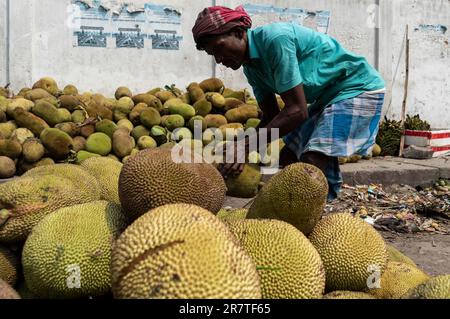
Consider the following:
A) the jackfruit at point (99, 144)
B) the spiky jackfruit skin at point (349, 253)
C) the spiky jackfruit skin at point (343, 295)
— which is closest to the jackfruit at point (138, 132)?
the jackfruit at point (99, 144)

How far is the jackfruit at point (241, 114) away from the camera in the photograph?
15.3ft

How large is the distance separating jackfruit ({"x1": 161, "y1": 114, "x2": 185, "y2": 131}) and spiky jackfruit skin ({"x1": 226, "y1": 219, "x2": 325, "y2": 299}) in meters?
3.34

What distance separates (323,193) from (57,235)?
80cm

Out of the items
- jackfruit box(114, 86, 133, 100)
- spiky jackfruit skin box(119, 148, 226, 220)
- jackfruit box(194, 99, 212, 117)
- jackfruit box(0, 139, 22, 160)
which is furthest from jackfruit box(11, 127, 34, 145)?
spiky jackfruit skin box(119, 148, 226, 220)

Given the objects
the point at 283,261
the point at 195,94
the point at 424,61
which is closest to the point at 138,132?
the point at 195,94

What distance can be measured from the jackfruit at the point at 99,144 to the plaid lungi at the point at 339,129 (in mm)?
2217

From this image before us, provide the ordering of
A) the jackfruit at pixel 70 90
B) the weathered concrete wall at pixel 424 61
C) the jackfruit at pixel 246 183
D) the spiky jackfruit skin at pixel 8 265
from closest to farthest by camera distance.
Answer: the spiky jackfruit skin at pixel 8 265 < the jackfruit at pixel 246 183 < the jackfruit at pixel 70 90 < the weathered concrete wall at pixel 424 61

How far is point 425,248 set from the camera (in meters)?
2.96

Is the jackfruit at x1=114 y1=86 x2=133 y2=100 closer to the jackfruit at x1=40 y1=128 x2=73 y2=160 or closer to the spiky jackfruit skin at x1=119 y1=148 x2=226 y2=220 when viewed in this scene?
the jackfruit at x1=40 y1=128 x2=73 y2=160

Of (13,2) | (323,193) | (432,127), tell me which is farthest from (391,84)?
(323,193)

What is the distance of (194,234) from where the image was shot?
91cm

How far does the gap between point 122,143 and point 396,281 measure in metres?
3.22

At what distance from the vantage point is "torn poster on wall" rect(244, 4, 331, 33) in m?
5.76

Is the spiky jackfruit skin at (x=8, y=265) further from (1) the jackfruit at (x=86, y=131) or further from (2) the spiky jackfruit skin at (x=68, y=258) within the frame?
(1) the jackfruit at (x=86, y=131)
